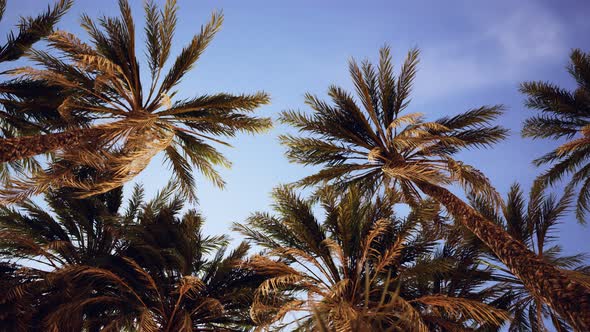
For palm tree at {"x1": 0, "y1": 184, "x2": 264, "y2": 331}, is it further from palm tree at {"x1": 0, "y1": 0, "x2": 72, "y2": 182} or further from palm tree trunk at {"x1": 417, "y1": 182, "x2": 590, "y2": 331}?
palm tree trunk at {"x1": 417, "y1": 182, "x2": 590, "y2": 331}

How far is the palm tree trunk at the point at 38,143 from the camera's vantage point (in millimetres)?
6574

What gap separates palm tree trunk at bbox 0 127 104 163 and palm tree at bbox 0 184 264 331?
1.25 m

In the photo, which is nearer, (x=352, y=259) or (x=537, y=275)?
(x=537, y=275)

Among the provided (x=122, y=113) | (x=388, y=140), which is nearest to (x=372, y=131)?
(x=388, y=140)

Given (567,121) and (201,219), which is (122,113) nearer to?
(201,219)

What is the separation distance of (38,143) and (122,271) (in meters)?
3.19

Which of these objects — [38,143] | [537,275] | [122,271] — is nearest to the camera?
[537,275]

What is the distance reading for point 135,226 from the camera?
8609 millimetres

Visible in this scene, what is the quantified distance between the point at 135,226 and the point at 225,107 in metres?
3.28

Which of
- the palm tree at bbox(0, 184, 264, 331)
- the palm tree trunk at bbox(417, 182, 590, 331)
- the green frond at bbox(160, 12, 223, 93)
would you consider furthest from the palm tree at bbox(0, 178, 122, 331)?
the palm tree trunk at bbox(417, 182, 590, 331)

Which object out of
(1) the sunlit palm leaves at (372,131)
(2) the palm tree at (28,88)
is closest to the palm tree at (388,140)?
(1) the sunlit palm leaves at (372,131)

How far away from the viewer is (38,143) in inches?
275

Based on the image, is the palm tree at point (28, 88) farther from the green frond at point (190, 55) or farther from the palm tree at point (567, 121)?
the palm tree at point (567, 121)

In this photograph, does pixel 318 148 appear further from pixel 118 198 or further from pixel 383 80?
pixel 118 198
